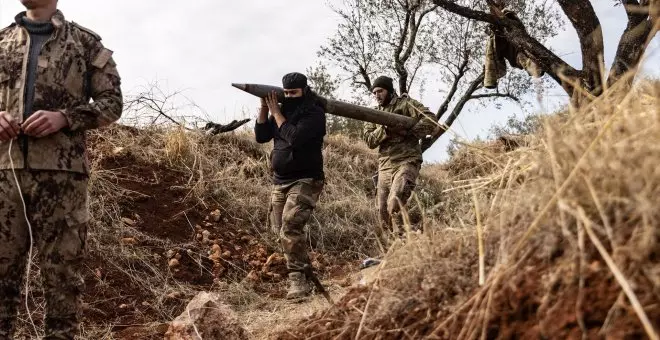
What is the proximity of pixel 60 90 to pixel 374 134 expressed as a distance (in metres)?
4.26

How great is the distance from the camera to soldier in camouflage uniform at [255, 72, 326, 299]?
18.3 ft

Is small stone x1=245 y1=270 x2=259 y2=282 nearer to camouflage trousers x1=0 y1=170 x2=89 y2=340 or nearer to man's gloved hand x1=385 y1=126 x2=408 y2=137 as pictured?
man's gloved hand x1=385 y1=126 x2=408 y2=137

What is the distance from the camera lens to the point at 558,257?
1.65 meters

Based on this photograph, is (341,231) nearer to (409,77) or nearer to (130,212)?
(130,212)

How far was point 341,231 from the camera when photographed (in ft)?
28.4

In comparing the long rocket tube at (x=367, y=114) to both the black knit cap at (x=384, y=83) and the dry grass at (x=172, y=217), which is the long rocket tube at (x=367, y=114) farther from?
the dry grass at (x=172, y=217)

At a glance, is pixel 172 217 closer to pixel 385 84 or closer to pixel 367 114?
pixel 367 114

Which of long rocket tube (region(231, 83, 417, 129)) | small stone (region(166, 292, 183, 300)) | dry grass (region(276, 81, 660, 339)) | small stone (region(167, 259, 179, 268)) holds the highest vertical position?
long rocket tube (region(231, 83, 417, 129))

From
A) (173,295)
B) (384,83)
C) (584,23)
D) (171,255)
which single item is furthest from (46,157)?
(584,23)

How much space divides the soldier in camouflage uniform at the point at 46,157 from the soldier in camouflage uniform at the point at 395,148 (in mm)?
3912

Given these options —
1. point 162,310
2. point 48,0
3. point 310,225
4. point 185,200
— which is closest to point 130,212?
point 185,200

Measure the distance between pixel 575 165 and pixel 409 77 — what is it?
17.3 meters

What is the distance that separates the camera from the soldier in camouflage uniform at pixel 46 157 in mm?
2996

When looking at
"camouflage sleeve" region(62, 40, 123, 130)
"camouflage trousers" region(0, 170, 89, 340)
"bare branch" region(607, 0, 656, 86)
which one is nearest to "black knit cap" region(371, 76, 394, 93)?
"bare branch" region(607, 0, 656, 86)
